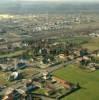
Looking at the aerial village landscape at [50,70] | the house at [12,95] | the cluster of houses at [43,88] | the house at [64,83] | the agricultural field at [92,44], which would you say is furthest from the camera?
the agricultural field at [92,44]

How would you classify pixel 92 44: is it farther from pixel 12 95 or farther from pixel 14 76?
pixel 12 95

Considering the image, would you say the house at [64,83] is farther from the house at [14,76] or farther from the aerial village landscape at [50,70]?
the house at [14,76]

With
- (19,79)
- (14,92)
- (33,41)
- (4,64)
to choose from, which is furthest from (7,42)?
(14,92)

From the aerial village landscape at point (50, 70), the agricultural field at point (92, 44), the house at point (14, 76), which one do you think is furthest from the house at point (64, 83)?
the agricultural field at point (92, 44)

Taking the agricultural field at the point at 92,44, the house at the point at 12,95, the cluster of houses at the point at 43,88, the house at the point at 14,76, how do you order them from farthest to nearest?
the agricultural field at the point at 92,44, the house at the point at 14,76, the cluster of houses at the point at 43,88, the house at the point at 12,95

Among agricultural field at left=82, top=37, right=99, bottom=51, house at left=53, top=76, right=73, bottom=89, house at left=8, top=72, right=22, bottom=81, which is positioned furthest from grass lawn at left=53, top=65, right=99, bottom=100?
agricultural field at left=82, top=37, right=99, bottom=51

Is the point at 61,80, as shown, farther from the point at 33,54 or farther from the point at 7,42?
the point at 7,42

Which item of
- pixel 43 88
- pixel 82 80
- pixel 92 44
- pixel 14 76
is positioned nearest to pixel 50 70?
pixel 14 76

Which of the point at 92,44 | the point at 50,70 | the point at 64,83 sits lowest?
the point at 92,44
